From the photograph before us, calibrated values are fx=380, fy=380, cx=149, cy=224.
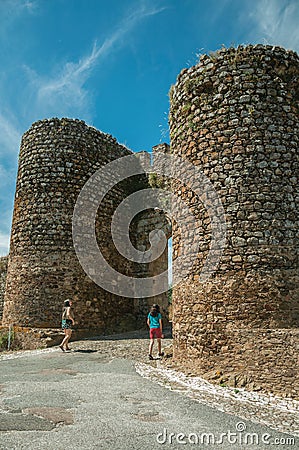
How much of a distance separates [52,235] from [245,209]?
740cm

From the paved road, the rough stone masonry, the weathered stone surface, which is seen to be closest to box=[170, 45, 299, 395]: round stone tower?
the rough stone masonry

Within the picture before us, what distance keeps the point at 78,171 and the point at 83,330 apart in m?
5.32

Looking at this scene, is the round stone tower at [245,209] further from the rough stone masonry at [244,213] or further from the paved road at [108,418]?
the paved road at [108,418]

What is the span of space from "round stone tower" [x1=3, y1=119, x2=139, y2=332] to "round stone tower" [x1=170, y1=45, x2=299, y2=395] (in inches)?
218

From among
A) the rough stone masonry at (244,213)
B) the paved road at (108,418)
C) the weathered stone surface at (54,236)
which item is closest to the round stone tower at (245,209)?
the rough stone masonry at (244,213)

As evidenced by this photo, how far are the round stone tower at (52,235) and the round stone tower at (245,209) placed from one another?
5.54 metres

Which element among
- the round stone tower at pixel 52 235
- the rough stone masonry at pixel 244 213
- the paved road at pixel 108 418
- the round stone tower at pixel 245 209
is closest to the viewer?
the paved road at pixel 108 418

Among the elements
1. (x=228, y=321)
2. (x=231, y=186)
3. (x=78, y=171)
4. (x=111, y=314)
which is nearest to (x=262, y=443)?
(x=228, y=321)

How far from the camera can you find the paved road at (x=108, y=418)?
366cm

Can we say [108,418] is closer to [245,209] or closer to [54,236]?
[245,209]

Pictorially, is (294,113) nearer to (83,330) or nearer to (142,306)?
(83,330)

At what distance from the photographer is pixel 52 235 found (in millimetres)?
12336

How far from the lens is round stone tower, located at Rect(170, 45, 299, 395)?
21.0 ft

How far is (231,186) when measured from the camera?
6.95 metres
